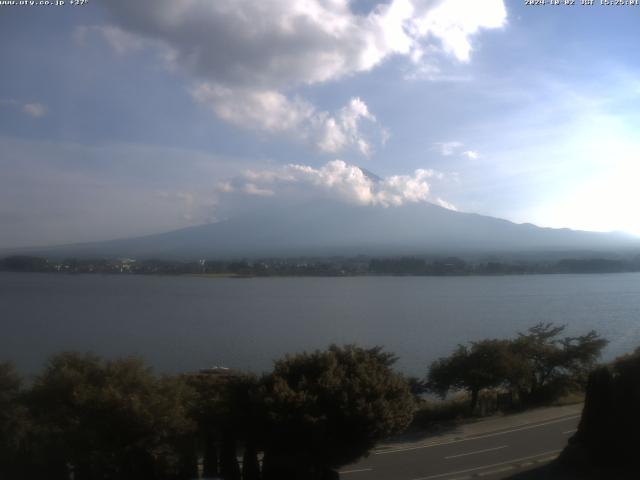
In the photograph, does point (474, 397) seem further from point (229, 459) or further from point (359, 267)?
point (359, 267)

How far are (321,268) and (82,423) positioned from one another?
4296cm

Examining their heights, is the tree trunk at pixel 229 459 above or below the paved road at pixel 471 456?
above

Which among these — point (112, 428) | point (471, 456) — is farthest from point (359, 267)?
point (112, 428)

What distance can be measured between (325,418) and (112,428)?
7.09 ft

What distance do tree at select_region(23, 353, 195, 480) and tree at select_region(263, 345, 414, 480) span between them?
969mm

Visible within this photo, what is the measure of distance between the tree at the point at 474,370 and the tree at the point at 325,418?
5392 millimetres

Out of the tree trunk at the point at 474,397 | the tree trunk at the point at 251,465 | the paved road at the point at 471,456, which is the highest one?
the tree trunk at the point at 251,465

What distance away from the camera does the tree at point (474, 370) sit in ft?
35.6

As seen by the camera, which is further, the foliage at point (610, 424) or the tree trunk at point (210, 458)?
the tree trunk at point (210, 458)

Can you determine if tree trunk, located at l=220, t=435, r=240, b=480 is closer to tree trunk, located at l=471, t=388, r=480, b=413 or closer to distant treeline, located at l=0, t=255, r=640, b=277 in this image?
tree trunk, located at l=471, t=388, r=480, b=413

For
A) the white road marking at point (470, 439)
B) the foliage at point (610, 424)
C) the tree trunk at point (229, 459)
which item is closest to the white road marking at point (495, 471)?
the foliage at point (610, 424)

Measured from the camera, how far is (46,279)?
45.1 meters

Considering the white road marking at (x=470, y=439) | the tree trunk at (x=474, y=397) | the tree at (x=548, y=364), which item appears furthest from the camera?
the tree at (x=548, y=364)

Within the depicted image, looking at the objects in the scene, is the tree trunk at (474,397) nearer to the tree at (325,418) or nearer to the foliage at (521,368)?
the foliage at (521,368)
